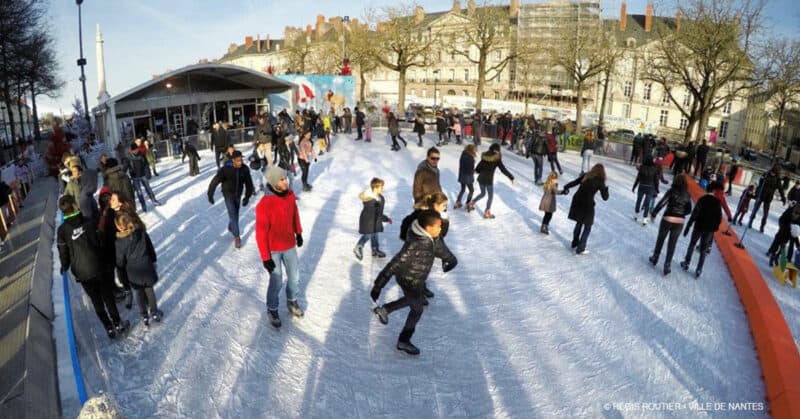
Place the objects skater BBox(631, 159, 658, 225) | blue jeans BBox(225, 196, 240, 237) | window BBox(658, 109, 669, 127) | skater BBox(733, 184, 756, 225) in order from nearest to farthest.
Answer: blue jeans BBox(225, 196, 240, 237) → skater BBox(631, 159, 658, 225) → skater BBox(733, 184, 756, 225) → window BBox(658, 109, 669, 127)

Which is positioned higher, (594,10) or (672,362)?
(594,10)

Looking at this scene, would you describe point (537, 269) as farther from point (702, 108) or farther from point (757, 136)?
point (757, 136)

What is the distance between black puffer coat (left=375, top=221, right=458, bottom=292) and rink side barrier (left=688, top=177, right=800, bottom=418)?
3125mm

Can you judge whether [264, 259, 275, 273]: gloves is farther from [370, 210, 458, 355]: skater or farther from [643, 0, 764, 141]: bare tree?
[643, 0, 764, 141]: bare tree

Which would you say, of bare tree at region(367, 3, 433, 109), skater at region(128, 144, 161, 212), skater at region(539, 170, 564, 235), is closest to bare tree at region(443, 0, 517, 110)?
bare tree at region(367, 3, 433, 109)

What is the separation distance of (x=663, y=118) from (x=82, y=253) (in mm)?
59237

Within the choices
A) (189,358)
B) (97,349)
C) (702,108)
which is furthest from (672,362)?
(702,108)

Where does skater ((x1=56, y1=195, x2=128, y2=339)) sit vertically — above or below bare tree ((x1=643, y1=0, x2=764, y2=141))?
below

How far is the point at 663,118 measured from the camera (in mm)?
52656

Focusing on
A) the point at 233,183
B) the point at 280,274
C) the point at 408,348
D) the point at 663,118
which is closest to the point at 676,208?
the point at 408,348

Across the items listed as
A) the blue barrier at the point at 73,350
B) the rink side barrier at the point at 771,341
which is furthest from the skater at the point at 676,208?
the blue barrier at the point at 73,350

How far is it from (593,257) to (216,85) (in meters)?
21.3

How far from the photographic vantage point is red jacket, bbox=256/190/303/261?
4.43m

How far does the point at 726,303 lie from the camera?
6.12 m
